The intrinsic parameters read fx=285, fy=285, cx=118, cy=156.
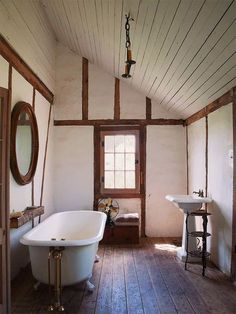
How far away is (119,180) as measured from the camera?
5.41 meters

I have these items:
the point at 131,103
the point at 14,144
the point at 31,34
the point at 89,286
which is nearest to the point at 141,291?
the point at 89,286

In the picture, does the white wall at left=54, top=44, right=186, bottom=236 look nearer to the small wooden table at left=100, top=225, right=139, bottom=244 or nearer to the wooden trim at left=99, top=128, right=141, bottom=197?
the wooden trim at left=99, top=128, right=141, bottom=197

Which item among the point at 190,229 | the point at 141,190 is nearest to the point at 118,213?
the point at 141,190

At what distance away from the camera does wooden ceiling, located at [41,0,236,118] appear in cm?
237

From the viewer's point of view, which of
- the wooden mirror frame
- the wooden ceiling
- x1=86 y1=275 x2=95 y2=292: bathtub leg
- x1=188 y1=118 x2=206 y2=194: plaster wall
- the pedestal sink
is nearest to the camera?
the wooden ceiling

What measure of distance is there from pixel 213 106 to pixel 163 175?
188cm

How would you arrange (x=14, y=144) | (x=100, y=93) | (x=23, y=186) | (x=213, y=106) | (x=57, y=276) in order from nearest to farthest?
1. (x=57, y=276)
2. (x=14, y=144)
3. (x=23, y=186)
4. (x=213, y=106)
5. (x=100, y=93)

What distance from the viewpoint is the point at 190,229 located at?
405 cm

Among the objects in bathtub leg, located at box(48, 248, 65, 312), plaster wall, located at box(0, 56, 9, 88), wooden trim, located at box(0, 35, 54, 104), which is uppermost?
wooden trim, located at box(0, 35, 54, 104)

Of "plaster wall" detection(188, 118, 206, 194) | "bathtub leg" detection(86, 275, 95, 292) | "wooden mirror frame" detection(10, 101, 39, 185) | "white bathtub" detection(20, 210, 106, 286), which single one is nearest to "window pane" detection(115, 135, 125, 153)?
"plaster wall" detection(188, 118, 206, 194)

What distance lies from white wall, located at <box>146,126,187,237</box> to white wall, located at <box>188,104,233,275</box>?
0.86 meters

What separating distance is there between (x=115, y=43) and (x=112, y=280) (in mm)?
2988

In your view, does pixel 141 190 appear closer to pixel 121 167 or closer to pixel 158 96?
pixel 121 167

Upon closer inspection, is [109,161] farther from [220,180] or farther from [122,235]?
[220,180]
